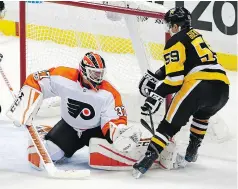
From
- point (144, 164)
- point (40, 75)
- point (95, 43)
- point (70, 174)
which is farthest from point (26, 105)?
point (95, 43)

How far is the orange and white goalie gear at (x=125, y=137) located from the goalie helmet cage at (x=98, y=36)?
867 millimetres

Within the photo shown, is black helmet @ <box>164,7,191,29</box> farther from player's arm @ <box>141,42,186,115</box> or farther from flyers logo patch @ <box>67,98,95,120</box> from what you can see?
flyers logo patch @ <box>67,98,95,120</box>

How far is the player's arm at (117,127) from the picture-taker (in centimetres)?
341

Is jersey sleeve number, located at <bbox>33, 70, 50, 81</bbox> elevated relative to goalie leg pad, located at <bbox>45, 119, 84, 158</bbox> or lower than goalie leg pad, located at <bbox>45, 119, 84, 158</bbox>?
elevated

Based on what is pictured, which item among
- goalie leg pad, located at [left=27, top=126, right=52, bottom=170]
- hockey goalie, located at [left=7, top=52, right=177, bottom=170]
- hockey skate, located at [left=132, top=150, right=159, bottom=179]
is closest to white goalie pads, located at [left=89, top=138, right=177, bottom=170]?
hockey goalie, located at [left=7, top=52, right=177, bottom=170]

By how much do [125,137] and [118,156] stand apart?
0.19 meters

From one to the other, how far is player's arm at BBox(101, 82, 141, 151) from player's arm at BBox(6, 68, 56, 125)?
287mm

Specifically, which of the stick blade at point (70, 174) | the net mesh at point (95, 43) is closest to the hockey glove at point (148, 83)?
the stick blade at point (70, 174)

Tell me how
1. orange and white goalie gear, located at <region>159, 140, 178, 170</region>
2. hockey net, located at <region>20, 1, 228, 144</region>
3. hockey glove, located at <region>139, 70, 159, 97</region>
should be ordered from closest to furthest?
1. orange and white goalie gear, located at <region>159, 140, 178, 170</region>
2. hockey glove, located at <region>139, 70, 159, 97</region>
3. hockey net, located at <region>20, 1, 228, 144</region>

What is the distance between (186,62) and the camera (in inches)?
138

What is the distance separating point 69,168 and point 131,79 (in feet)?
3.99

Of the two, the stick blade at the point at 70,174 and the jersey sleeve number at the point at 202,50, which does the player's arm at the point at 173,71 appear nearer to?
the jersey sleeve number at the point at 202,50

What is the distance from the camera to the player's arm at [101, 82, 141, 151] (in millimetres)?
3412

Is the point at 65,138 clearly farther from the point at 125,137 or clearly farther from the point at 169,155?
the point at 169,155
